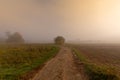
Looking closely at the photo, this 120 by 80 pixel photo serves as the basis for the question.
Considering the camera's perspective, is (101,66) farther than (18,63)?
No

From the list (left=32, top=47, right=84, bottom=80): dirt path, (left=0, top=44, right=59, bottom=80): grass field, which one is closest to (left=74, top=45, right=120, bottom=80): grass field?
(left=32, top=47, right=84, bottom=80): dirt path

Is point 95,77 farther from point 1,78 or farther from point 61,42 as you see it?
point 61,42

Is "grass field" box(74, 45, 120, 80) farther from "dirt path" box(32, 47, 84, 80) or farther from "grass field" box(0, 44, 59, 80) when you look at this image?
"grass field" box(0, 44, 59, 80)

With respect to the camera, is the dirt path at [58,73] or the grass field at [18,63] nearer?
the dirt path at [58,73]

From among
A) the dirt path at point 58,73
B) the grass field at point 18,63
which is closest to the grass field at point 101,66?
the dirt path at point 58,73

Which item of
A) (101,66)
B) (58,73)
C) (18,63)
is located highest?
(18,63)

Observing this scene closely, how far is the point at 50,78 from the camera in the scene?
2191 centimetres

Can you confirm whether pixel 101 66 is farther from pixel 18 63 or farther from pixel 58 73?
pixel 18 63

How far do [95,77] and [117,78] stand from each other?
8.83 ft

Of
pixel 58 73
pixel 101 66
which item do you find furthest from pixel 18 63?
pixel 101 66

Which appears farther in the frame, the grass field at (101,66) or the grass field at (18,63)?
the grass field at (18,63)

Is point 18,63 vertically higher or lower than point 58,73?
higher


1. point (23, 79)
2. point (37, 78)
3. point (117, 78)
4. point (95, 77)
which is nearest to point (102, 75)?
point (95, 77)

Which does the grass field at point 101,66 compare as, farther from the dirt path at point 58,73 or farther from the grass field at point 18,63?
the grass field at point 18,63
